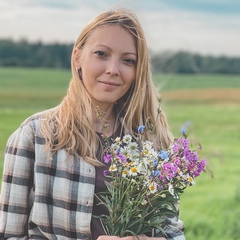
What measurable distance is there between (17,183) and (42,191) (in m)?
0.08

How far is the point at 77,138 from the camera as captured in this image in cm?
191

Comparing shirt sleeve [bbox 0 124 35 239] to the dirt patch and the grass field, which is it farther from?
the dirt patch

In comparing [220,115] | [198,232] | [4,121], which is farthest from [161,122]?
[220,115]

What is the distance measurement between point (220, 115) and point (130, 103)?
27.7ft

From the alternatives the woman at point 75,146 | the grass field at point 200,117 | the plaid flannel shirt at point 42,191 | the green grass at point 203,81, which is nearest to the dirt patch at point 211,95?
the grass field at point 200,117

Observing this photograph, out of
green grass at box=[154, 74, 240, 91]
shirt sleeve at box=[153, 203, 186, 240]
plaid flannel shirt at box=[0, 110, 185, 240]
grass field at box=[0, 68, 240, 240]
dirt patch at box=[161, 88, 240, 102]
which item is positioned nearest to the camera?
plaid flannel shirt at box=[0, 110, 185, 240]

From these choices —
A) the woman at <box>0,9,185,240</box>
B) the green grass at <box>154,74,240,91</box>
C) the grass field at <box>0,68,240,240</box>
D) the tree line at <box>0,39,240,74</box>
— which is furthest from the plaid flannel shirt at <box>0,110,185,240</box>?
the green grass at <box>154,74,240,91</box>

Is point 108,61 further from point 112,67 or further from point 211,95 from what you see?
point 211,95

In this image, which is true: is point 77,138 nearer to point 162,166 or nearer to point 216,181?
point 162,166

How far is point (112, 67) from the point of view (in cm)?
190

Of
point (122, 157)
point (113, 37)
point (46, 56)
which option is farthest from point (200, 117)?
point (122, 157)

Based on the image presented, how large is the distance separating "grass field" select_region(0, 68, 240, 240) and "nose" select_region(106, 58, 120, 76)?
330 centimetres

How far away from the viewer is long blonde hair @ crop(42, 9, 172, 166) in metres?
1.89

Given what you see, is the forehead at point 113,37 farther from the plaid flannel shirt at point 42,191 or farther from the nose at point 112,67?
the plaid flannel shirt at point 42,191
